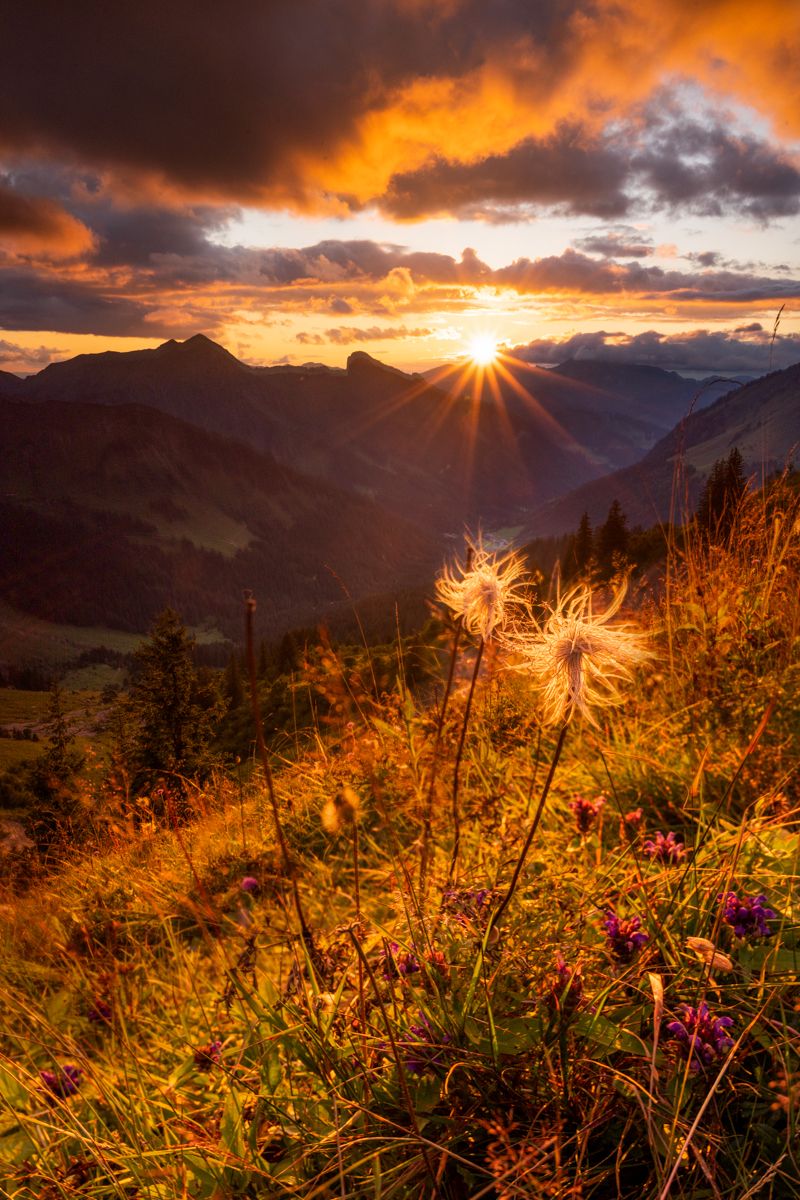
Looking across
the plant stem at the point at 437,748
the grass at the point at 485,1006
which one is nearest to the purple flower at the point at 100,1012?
the grass at the point at 485,1006

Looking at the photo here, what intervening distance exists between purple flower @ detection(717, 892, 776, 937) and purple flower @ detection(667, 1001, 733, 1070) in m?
0.39

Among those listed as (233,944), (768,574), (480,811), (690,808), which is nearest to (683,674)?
(768,574)

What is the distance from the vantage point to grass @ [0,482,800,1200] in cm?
156

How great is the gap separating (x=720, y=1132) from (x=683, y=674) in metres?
3.24

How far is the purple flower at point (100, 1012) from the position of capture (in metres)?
2.66

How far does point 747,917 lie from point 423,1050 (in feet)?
3.68

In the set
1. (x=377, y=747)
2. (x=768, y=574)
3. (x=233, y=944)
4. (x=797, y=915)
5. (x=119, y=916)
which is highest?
(x=768, y=574)

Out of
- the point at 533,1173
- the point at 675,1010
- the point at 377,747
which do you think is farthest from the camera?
the point at 377,747

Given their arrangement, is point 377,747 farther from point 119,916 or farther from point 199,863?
point 119,916

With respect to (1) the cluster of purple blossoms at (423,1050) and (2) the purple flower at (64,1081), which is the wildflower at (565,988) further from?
(2) the purple flower at (64,1081)

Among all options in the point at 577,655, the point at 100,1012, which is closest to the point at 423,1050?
the point at 577,655

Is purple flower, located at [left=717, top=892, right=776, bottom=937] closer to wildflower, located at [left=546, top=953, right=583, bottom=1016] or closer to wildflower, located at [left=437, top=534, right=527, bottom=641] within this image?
wildflower, located at [left=546, top=953, right=583, bottom=1016]

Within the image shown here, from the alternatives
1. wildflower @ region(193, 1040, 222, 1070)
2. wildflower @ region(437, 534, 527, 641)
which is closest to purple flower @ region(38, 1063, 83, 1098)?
wildflower @ region(193, 1040, 222, 1070)

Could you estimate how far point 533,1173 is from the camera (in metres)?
1.51
